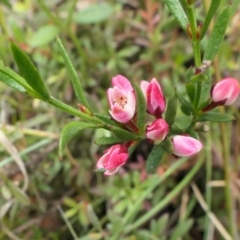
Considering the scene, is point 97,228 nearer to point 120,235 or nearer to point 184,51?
point 120,235

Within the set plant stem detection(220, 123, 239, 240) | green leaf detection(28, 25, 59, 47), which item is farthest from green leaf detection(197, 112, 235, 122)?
green leaf detection(28, 25, 59, 47)

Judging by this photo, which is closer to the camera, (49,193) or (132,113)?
(132,113)

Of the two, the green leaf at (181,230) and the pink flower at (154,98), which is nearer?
the pink flower at (154,98)

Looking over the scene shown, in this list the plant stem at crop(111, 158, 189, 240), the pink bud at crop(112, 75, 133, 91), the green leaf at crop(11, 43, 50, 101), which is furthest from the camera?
the plant stem at crop(111, 158, 189, 240)

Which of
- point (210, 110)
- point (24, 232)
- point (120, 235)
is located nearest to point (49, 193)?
point (24, 232)

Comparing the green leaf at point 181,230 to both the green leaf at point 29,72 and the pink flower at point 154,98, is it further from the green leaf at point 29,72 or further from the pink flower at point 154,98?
the green leaf at point 29,72

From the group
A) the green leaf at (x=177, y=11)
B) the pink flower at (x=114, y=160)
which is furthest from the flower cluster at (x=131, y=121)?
the green leaf at (x=177, y=11)

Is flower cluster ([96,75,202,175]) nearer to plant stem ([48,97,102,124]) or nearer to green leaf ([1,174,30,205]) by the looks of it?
plant stem ([48,97,102,124])
